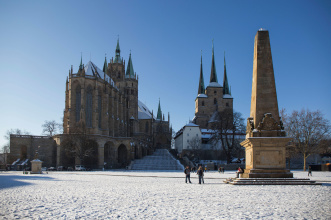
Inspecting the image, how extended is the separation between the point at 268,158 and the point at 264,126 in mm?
1559

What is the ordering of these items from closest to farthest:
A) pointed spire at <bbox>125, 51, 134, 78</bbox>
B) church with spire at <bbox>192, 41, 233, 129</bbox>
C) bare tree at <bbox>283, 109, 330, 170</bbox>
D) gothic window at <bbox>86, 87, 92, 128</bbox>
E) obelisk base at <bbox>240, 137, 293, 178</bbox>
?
obelisk base at <bbox>240, 137, 293, 178</bbox> < bare tree at <bbox>283, 109, 330, 170</bbox> < gothic window at <bbox>86, 87, 92, 128</bbox> < pointed spire at <bbox>125, 51, 134, 78</bbox> < church with spire at <bbox>192, 41, 233, 129</bbox>

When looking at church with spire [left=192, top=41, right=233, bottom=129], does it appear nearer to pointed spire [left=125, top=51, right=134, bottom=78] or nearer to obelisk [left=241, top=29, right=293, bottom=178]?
pointed spire [left=125, top=51, right=134, bottom=78]

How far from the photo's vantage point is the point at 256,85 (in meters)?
16.2

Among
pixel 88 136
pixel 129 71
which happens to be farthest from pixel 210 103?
pixel 88 136

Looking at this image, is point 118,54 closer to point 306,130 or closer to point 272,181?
point 306,130

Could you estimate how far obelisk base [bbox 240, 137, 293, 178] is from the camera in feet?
49.9

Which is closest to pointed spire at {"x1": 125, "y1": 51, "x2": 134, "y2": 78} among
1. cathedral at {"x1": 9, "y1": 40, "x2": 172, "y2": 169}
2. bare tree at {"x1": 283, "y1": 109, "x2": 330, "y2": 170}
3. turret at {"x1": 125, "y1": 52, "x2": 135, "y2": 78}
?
turret at {"x1": 125, "y1": 52, "x2": 135, "y2": 78}

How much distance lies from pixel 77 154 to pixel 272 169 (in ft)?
134

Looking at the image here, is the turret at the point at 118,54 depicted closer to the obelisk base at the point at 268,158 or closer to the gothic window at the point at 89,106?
the gothic window at the point at 89,106

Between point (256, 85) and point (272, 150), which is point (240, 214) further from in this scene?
point (256, 85)

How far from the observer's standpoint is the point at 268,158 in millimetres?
15336

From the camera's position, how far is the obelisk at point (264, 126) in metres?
15.3

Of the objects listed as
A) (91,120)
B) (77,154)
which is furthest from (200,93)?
(77,154)

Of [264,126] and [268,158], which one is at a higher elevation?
[264,126]
